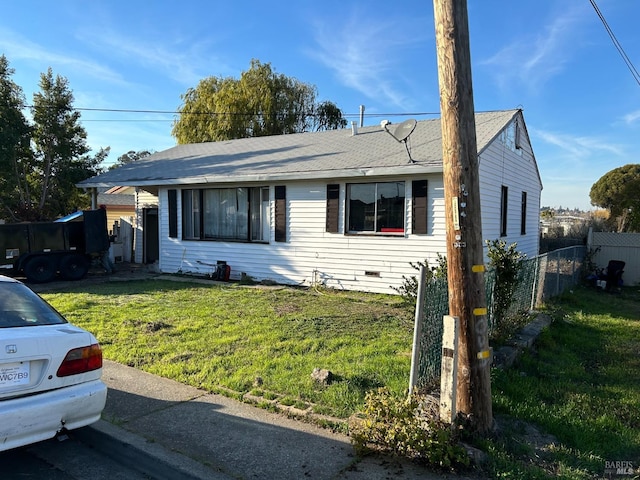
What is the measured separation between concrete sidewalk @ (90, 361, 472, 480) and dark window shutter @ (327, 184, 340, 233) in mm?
6950

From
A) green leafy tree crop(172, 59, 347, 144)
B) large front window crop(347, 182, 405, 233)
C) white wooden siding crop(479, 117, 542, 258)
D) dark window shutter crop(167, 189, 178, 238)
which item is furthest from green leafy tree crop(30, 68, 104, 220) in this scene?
white wooden siding crop(479, 117, 542, 258)

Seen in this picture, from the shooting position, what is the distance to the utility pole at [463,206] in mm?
3514

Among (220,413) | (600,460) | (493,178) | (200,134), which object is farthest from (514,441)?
(200,134)

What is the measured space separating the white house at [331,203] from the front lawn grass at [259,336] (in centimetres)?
125

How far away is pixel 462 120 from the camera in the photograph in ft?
11.5

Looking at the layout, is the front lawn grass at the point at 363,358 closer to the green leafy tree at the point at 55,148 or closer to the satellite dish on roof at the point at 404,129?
the satellite dish on roof at the point at 404,129

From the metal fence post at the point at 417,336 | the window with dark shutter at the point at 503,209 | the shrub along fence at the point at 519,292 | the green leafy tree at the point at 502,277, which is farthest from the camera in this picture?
the window with dark shutter at the point at 503,209

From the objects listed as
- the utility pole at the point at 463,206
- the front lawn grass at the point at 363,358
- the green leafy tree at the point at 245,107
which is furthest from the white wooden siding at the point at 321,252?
the green leafy tree at the point at 245,107

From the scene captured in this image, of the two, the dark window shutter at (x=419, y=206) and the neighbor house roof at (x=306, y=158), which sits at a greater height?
the neighbor house roof at (x=306, y=158)

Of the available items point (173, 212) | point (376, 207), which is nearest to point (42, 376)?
point (376, 207)

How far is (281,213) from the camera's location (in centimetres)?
1202

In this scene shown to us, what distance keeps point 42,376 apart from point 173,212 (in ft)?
35.8

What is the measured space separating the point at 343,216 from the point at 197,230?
491cm

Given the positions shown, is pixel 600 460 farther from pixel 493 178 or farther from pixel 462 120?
pixel 493 178
